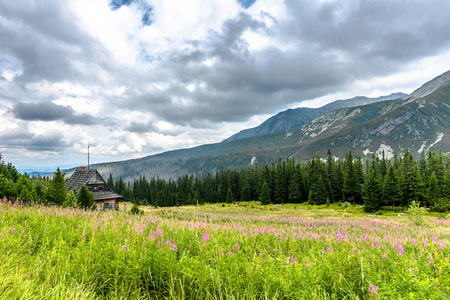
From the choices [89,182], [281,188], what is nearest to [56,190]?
[89,182]

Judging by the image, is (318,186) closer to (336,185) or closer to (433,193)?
(336,185)

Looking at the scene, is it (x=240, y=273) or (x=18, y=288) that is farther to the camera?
(x=240, y=273)

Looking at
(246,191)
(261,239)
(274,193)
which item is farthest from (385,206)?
(261,239)

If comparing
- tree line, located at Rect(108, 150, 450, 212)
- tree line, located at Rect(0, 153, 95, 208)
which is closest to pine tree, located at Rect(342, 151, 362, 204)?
tree line, located at Rect(108, 150, 450, 212)

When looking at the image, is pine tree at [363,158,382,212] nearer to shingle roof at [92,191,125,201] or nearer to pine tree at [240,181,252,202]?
pine tree at [240,181,252,202]

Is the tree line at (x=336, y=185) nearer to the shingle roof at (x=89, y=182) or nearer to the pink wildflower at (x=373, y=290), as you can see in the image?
the shingle roof at (x=89, y=182)

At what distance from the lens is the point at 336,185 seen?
7900cm

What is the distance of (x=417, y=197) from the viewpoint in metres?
55.3

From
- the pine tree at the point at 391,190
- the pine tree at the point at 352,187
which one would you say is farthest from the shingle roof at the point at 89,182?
the pine tree at the point at 352,187

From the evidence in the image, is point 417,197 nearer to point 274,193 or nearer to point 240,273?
point 274,193

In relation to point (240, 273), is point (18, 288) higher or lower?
higher

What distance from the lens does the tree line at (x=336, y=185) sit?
54.9m

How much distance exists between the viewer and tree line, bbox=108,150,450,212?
5491 cm

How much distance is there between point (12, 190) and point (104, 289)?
21029 millimetres
